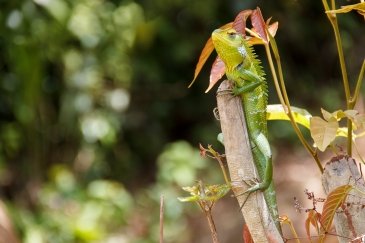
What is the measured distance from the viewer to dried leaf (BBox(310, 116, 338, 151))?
3.43 ft

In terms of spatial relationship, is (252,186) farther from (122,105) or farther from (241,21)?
(122,105)

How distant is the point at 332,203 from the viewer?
1.04 meters

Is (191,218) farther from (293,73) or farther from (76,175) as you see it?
(293,73)

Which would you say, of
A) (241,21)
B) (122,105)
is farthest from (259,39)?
(122,105)

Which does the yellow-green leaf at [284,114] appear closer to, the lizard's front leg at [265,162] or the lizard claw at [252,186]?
the lizard's front leg at [265,162]

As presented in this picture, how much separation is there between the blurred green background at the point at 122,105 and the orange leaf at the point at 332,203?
3.09 meters

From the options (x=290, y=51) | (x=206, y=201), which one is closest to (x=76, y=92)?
(x=290, y=51)

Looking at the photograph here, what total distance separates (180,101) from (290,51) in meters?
0.84

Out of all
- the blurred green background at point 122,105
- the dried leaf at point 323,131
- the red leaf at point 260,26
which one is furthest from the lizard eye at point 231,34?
the blurred green background at point 122,105

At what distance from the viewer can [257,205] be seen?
1.08m

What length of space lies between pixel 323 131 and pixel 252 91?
0.17 m

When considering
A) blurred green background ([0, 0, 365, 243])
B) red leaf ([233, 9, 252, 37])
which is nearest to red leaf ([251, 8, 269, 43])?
red leaf ([233, 9, 252, 37])

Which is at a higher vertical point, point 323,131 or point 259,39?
point 259,39

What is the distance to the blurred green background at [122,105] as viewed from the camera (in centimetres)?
445
